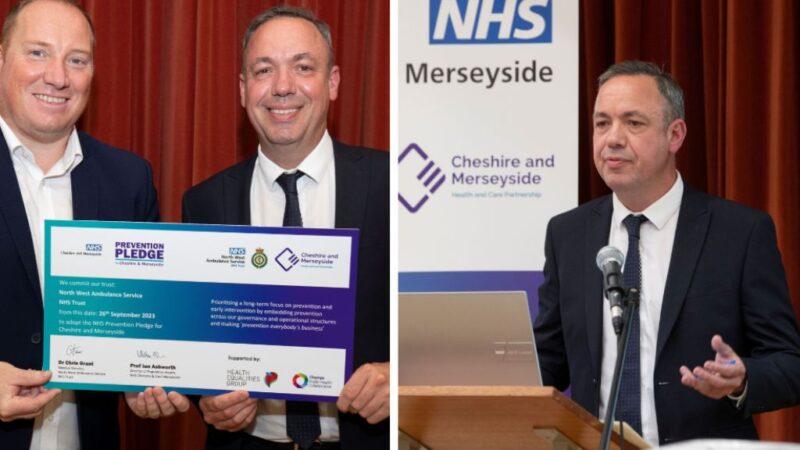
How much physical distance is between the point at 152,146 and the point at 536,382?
1794 mm

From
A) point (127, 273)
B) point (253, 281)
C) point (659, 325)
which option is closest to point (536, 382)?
point (659, 325)

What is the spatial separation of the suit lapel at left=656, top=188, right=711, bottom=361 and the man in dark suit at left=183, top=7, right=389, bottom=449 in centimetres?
113

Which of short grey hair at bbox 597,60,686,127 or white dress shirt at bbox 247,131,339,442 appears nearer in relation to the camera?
white dress shirt at bbox 247,131,339,442

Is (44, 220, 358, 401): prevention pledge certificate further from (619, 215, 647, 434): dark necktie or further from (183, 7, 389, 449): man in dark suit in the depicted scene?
(619, 215, 647, 434): dark necktie

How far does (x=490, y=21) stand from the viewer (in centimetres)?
456

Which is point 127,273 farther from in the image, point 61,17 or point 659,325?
point 659,325

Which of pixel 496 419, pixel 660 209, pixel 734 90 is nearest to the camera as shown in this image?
pixel 496 419

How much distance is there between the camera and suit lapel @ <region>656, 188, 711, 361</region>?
383 centimetres

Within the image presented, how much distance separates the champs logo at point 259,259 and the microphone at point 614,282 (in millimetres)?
1021

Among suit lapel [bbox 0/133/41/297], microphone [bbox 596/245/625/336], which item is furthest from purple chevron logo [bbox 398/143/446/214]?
microphone [bbox 596/245/625/336]

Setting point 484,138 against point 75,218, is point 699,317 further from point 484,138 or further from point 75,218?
point 75,218

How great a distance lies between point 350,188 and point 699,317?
1.38 m
